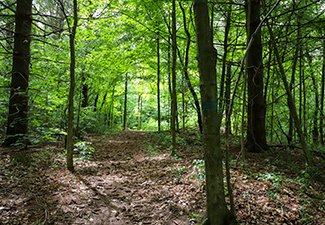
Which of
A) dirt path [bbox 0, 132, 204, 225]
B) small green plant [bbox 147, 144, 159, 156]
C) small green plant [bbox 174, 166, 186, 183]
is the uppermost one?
small green plant [bbox 147, 144, 159, 156]

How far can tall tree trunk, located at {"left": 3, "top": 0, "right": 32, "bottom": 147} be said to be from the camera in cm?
642

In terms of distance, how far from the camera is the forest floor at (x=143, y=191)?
3.56 metres

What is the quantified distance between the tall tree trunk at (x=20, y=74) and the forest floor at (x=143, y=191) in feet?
2.10

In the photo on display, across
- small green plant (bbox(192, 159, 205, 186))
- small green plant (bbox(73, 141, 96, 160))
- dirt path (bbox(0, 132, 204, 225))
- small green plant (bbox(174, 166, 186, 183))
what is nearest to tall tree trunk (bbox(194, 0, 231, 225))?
dirt path (bbox(0, 132, 204, 225))

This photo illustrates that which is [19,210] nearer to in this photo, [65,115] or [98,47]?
[65,115]

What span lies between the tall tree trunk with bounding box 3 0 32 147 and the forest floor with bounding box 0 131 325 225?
64 centimetres

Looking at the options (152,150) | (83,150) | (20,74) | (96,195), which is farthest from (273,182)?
(20,74)


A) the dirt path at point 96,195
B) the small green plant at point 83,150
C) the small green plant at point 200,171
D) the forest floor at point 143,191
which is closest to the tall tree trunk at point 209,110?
the forest floor at point 143,191

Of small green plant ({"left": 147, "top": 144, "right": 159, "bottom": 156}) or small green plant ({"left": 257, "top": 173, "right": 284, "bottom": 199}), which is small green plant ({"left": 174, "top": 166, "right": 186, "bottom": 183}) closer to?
small green plant ({"left": 257, "top": 173, "right": 284, "bottom": 199})

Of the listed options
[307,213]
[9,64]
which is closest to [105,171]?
[307,213]

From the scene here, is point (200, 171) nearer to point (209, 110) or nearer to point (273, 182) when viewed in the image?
point (273, 182)

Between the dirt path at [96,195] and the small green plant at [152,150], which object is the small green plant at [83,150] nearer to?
the dirt path at [96,195]

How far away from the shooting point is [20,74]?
645 centimetres

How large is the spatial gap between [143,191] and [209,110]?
2775 millimetres
